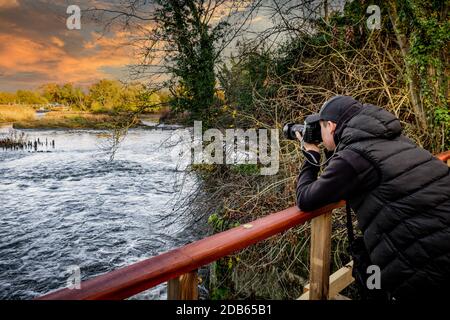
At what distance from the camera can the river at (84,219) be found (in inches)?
277

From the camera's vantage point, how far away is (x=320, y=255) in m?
1.62

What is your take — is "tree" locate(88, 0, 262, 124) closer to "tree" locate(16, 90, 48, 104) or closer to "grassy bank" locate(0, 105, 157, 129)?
"grassy bank" locate(0, 105, 157, 129)

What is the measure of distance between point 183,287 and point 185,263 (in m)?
0.10

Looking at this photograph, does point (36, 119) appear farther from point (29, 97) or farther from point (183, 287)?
point (183, 287)

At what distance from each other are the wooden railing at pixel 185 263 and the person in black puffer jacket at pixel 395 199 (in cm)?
19

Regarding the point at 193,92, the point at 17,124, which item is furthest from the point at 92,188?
the point at 17,124

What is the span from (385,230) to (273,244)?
390 centimetres

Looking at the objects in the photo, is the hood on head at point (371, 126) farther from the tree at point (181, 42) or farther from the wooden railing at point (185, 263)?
the tree at point (181, 42)

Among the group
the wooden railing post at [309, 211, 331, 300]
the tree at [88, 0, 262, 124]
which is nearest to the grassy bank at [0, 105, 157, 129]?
the tree at [88, 0, 262, 124]

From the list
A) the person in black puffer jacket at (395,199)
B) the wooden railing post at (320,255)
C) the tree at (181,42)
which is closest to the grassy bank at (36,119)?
the tree at (181,42)

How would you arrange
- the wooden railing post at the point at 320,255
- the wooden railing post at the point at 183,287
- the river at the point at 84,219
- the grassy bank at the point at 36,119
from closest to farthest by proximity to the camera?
1. the wooden railing post at the point at 183,287
2. the wooden railing post at the point at 320,255
3. the river at the point at 84,219
4. the grassy bank at the point at 36,119

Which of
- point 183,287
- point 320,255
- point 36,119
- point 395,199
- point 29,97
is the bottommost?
point 320,255

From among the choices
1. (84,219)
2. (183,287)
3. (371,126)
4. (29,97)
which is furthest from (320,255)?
(29,97)

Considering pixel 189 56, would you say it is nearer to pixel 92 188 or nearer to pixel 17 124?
pixel 92 188
